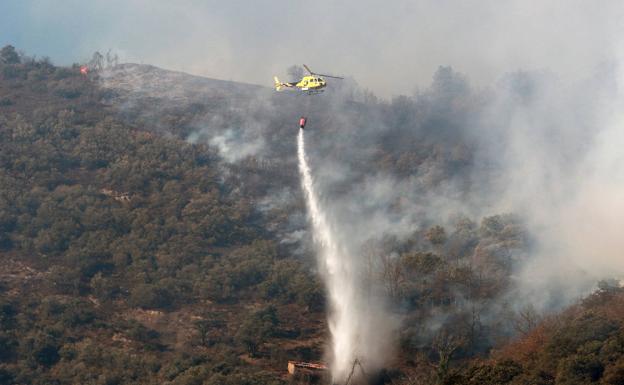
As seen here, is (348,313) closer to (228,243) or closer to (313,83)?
(313,83)

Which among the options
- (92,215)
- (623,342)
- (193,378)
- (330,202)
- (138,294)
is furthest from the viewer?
(330,202)

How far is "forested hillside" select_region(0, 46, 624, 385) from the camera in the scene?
269ft

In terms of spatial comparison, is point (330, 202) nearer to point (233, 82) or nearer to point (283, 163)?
point (283, 163)

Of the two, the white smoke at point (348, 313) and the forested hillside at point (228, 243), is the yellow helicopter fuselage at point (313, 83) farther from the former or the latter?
the forested hillside at point (228, 243)

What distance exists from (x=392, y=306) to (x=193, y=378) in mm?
27544

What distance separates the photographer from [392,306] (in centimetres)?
9419

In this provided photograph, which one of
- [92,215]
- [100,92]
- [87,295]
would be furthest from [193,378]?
[100,92]

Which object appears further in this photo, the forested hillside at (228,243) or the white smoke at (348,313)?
the white smoke at (348,313)

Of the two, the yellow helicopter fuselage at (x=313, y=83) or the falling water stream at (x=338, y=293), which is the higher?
the yellow helicopter fuselage at (x=313, y=83)

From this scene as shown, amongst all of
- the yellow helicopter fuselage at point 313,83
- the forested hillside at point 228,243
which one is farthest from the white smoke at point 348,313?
the yellow helicopter fuselage at point 313,83

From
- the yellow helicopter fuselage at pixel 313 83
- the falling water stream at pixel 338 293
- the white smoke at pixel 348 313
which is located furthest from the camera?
the yellow helicopter fuselage at pixel 313 83

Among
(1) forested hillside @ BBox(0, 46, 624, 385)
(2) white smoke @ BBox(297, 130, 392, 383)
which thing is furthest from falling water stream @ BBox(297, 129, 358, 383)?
(1) forested hillside @ BBox(0, 46, 624, 385)

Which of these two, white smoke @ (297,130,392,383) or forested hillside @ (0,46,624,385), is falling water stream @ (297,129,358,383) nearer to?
white smoke @ (297,130,392,383)

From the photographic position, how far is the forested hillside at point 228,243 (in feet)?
269
